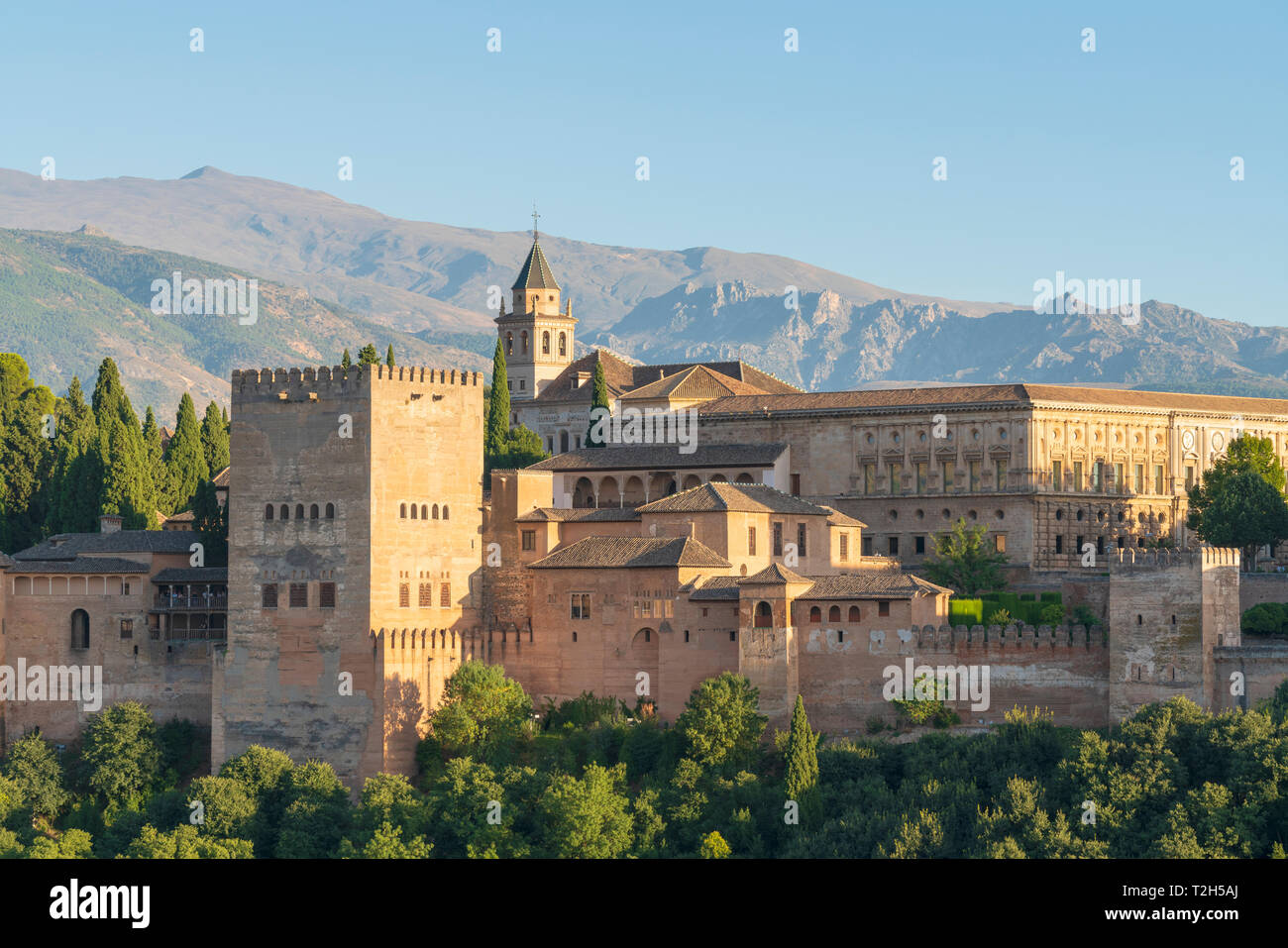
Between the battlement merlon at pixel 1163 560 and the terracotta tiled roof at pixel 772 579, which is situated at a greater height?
the battlement merlon at pixel 1163 560

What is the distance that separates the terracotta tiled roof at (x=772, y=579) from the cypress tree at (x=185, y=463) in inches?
1362

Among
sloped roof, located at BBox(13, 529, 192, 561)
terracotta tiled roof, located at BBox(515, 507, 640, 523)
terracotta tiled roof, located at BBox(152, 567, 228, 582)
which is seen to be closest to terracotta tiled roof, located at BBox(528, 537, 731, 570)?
terracotta tiled roof, located at BBox(515, 507, 640, 523)

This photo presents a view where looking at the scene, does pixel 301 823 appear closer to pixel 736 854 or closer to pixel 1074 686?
pixel 736 854

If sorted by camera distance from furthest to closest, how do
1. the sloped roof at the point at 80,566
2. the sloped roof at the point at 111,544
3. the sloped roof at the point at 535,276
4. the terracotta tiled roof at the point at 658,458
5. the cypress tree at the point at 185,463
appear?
the sloped roof at the point at 535,276, the cypress tree at the point at 185,463, the terracotta tiled roof at the point at 658,458, the sloped roof at the point at 111,544, the sloped roof at the point at 80,566

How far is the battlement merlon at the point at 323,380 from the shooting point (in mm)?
69312

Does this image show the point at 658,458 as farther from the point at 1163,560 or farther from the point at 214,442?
the point at 1163,560

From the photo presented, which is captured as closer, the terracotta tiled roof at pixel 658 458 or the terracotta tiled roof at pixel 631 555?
the terracotta tiled roof at pixel 631 555

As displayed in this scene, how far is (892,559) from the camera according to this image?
85250 mm

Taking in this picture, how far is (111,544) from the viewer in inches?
2990

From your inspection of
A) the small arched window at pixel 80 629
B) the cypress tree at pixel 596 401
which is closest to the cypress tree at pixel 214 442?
the cypress tree at pixel 596 401

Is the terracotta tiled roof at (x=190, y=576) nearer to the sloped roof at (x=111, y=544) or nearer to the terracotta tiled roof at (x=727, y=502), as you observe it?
the sloped roof at (x=111, y=544)

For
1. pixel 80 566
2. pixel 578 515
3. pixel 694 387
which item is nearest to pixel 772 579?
pixel 578 515
